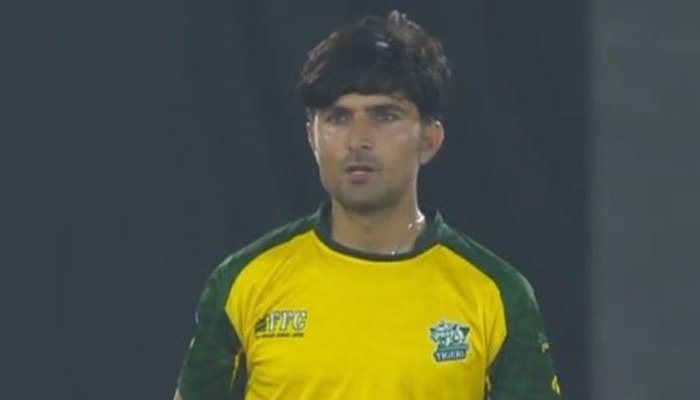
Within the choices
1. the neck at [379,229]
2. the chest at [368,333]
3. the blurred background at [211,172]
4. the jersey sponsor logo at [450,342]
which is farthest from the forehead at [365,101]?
the blurred background at [211,172]

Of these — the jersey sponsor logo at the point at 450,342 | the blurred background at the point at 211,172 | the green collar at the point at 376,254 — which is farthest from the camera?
the blurred background at the point at 211,172

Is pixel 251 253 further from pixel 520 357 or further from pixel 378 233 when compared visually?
pixel 520 357

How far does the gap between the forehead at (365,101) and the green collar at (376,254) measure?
0.22 meters

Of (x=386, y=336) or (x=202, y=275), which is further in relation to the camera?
(x=202, y=275)

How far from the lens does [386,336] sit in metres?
4.21

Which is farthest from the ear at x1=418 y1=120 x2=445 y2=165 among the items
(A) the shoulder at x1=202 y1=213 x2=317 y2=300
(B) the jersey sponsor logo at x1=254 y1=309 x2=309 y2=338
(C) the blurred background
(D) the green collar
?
(C) the blurred background

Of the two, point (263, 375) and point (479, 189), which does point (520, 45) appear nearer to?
point (479, 189)

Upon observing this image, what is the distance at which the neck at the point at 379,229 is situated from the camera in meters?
4.26

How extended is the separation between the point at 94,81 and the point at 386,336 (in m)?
1.33

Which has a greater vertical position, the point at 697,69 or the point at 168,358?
the point at 697,69

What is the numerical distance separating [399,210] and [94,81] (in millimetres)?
1228

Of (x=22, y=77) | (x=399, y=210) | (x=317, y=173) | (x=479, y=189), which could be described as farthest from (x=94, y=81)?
(x=399, y=210)

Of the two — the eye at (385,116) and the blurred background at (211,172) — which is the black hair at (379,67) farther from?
the blurred background at (211,172)

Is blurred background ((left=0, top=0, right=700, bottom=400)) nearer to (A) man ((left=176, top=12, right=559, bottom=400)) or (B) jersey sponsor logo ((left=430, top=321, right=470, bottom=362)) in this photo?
(A) man ((left=176, top=12, right=559, bottom=400))
